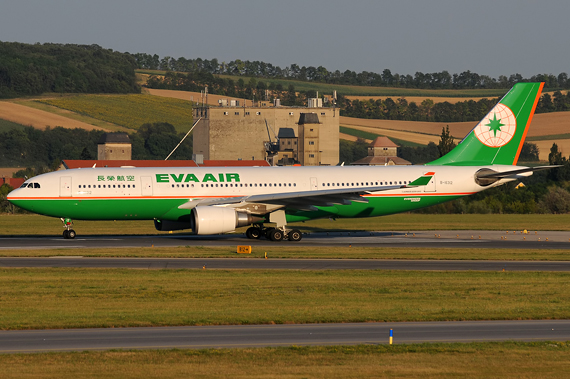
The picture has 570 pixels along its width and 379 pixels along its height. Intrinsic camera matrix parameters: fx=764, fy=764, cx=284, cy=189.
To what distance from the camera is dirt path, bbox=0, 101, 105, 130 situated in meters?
187

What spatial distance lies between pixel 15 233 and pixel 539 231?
34252mm

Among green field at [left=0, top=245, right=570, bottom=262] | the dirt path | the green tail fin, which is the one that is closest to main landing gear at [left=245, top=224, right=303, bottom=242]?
green field at [left=0, top=245, right=570, bottom=262]

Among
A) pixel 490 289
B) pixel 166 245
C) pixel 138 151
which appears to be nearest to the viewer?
pixel 490 289

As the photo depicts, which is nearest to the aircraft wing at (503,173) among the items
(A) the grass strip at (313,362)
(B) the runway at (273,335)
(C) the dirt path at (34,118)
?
(B) the runway at (273,335)

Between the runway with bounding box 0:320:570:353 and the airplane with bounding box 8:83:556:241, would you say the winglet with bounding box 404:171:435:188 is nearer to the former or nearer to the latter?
the airplane with bounding box 8:83:556:241

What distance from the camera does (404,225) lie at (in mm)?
56062

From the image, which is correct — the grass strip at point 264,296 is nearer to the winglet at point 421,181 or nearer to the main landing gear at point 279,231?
the main landing gear at point 279,231

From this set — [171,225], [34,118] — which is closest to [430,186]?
[171,225]

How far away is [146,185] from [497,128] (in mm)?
21519

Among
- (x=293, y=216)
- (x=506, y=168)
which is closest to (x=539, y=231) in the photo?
(x=506, y=168)

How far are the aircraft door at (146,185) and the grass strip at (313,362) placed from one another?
86.5 ft

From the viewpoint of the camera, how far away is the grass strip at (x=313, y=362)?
45.1 feet

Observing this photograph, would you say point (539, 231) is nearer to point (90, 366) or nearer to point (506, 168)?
point (506, 168)

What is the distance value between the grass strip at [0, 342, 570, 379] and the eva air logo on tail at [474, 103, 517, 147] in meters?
32.1
